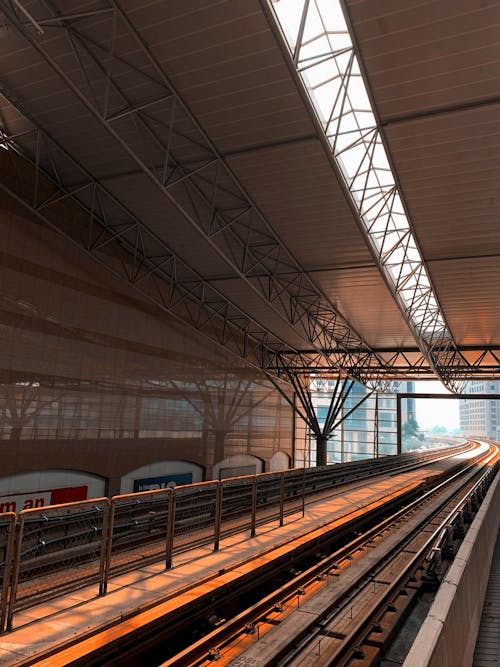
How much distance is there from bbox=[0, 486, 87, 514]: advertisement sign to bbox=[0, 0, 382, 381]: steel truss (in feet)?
28.2

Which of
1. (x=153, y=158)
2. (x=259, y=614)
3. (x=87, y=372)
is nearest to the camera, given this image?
(x=259, y=614)

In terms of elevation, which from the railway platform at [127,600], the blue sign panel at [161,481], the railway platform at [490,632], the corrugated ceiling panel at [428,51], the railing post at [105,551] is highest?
A: the corrugated ceiling panel at [428,51]

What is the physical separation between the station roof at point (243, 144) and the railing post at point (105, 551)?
8114 millimetres

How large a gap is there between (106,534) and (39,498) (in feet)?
35.7

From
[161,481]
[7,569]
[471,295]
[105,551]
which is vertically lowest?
[161,481]

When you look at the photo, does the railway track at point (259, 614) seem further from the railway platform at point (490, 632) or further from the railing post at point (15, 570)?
the railway platform at point (490, 632)

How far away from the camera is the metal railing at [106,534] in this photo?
589 centimetres

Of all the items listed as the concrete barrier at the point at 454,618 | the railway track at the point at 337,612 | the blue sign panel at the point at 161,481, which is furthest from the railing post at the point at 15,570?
the blue sign panel at the point at 161,481

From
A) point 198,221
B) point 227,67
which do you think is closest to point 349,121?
point 227,67

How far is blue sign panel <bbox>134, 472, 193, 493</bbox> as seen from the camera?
2030 cm

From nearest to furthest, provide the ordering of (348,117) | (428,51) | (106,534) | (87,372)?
(106,534) → (428,51) → (348,117) → (87,372)

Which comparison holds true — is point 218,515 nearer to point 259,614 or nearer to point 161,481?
point 259,614

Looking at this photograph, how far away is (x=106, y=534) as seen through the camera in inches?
260

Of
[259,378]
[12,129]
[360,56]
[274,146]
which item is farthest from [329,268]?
[259,378]
